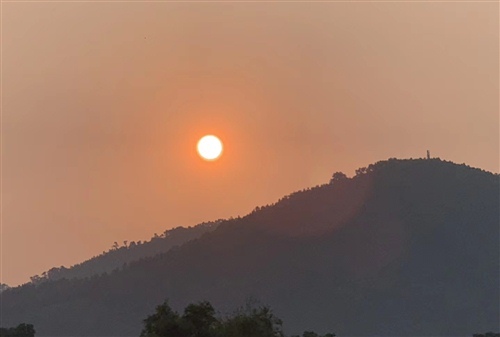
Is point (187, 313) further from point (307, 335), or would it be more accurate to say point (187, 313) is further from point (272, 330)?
point (307, 335)

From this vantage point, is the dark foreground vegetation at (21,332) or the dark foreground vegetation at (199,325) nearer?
the dark foreground vegetation at (199,325)

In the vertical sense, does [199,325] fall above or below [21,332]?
below

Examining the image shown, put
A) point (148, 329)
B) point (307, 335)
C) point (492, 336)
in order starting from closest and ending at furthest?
1. point (148, 329)
2. point (307, 335)
3. point (492, 336)

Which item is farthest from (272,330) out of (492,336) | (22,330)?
(492,336)

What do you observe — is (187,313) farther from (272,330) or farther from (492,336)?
(492,336)

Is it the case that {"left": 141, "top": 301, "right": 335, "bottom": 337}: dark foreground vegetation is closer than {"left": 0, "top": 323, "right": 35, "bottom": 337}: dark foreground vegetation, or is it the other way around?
{"left": 141, "top": 301, "right": 335, "bottom": 337}: dark foreground vegetation

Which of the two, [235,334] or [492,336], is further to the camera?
[492,336]

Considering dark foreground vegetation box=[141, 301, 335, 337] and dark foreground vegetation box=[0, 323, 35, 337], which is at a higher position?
dark foreground vegetation box=[0, 323, 35, 337]

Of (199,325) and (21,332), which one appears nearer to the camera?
(199,325)

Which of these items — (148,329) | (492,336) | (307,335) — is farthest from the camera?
(492,336)

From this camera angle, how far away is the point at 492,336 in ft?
438

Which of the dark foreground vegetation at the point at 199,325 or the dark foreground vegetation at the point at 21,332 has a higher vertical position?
the dark foreground vegetation at the point at 21,332

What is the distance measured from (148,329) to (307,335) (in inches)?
835

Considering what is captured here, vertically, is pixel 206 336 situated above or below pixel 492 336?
below
